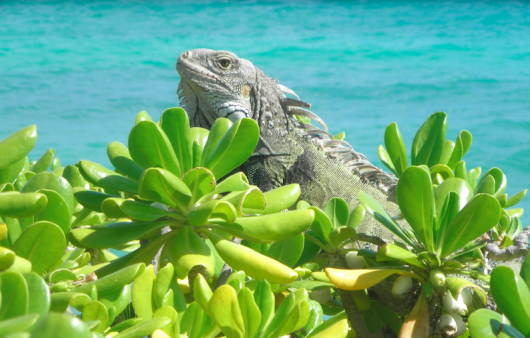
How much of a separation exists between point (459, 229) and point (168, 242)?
0.47m

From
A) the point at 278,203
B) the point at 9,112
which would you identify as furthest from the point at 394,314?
the point at 9,112

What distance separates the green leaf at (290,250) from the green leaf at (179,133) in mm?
215

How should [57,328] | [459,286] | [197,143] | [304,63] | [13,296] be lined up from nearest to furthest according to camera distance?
[57,328] < [13,296] < [459,286] < [197,143] < [304,63]

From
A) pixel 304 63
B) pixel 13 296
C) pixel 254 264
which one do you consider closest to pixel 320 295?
pixel 254 264

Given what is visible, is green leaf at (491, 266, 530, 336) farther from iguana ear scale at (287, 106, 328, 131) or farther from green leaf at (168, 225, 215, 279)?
iguana ear scale at (287, 106, 328, 131)

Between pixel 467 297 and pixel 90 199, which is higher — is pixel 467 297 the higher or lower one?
the lower one

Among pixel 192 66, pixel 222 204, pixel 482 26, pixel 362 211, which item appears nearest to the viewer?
pixel 222 204

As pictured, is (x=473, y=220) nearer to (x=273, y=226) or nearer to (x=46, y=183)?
(x=273, y=226)

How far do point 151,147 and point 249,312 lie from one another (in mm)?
314

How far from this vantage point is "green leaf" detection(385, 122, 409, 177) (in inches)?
52.2

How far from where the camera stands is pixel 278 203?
91cm

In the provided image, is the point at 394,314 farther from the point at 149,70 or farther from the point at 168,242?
the point at 149,70

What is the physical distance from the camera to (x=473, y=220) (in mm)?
830

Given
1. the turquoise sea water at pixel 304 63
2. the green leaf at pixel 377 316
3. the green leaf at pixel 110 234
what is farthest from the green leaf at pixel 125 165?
the turquoise sea water at pixel 304 63
